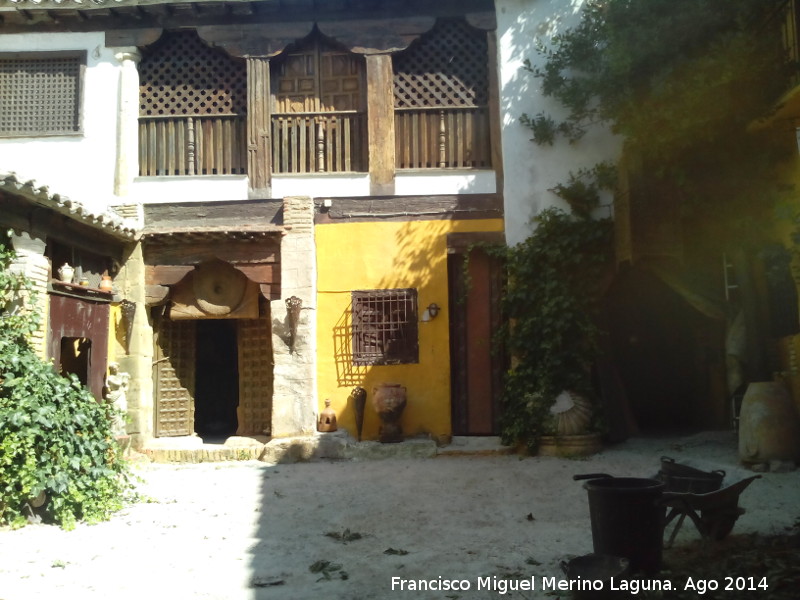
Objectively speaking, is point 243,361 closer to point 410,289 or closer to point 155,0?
point 410,289

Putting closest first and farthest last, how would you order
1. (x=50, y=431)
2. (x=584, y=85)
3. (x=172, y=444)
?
(x=50, y=431), (x=584, y=85), (x=172, y=444)

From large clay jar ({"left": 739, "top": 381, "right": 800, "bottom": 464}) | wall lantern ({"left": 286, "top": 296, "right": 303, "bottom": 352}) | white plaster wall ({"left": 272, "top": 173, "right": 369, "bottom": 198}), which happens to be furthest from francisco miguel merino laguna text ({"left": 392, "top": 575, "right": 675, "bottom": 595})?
white plaster wall ({"left": 272, "top": 173, "right": 369, "bottom": 198})

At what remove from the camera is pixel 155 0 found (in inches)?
405

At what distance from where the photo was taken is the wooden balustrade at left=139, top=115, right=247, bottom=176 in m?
10.6

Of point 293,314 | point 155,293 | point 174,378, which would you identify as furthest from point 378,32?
point 174,378

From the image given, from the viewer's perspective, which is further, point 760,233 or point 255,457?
point 255,457

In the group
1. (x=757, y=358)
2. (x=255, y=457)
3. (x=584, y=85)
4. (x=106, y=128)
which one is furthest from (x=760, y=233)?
(x=106, y=128)

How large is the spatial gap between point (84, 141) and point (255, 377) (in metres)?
4.07

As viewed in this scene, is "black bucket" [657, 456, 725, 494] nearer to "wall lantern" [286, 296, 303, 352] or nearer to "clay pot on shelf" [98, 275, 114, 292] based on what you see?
"wall lantern" [286, 296, 303, 352]

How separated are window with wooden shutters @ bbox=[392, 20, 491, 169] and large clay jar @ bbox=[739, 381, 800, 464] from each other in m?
4.64

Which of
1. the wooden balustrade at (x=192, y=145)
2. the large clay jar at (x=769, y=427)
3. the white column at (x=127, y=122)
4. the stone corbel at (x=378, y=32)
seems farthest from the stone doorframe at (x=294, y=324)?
the large clay jar at (x=769, y=427)

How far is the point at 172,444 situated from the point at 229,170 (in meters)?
3.83

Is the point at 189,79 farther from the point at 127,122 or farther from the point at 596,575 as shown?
the point at 596,575

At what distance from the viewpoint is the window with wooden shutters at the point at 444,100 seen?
10.5 metres
